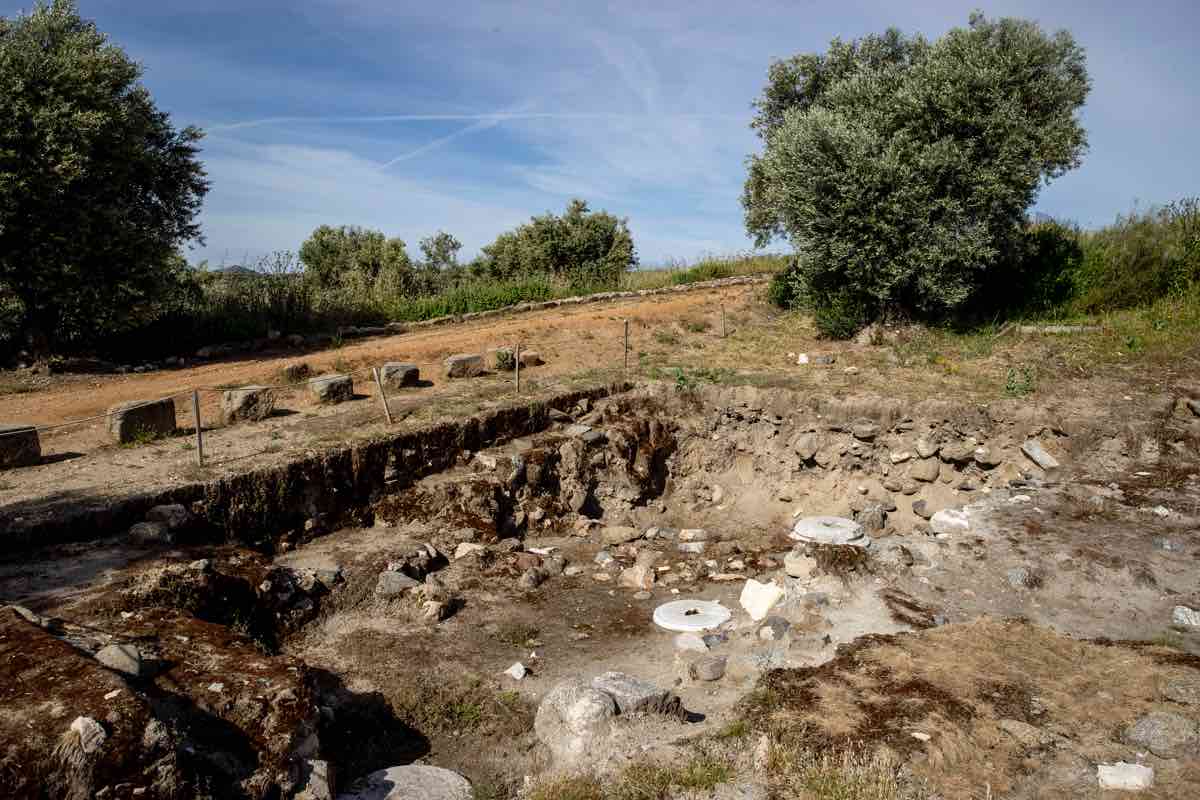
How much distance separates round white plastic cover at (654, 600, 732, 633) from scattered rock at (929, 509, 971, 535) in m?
3.27

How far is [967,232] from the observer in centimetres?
1568

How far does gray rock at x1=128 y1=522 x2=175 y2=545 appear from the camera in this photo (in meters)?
8.05

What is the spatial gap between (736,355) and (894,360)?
10.6ft

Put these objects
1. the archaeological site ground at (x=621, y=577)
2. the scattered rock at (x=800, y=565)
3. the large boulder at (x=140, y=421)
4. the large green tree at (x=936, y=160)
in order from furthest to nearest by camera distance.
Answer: the large green tree at (x=936, y=160)
the large boulder at (x=140, y=421)
the scattered rock at (x=800, y=565)
the archaeological site ground at (x=621, y=577)

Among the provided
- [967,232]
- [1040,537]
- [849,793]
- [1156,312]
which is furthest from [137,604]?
[1156,312]

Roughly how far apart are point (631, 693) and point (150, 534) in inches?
217

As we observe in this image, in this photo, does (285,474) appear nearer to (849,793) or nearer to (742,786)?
(742,786)

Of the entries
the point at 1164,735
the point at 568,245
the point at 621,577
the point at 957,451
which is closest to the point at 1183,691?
the point at 1164,735

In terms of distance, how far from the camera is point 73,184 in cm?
1506

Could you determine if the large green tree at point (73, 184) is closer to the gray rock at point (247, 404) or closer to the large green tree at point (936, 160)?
the gray rock at point (247, 404)

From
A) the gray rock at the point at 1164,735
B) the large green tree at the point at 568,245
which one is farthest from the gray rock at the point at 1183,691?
the large green tree at the point at 568,245

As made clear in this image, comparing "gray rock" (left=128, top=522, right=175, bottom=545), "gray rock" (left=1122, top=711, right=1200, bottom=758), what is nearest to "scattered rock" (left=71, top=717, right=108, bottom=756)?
"gray rock" (left=128, top=522, right=175, bottom=545)

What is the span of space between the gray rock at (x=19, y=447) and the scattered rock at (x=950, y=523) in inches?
462

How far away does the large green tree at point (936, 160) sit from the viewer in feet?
50.6
